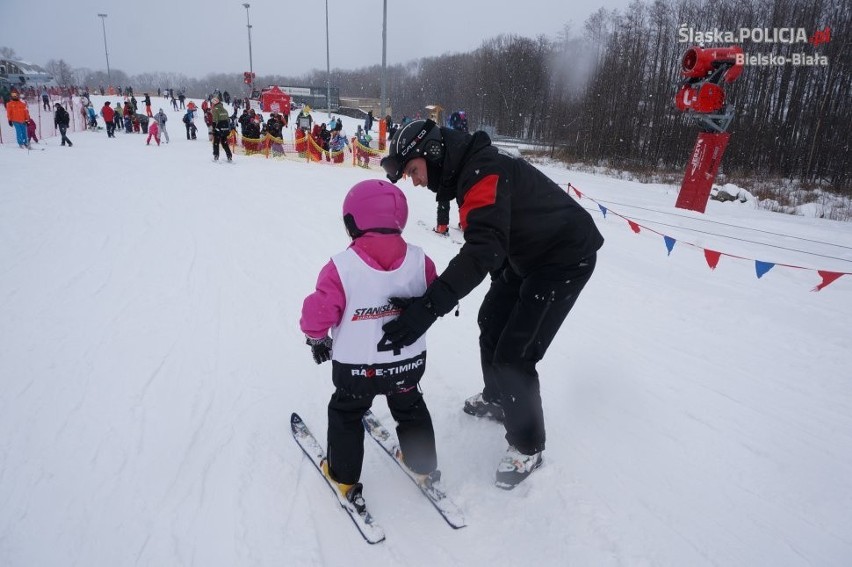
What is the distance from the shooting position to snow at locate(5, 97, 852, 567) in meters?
2.18

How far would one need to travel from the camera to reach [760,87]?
24969mm

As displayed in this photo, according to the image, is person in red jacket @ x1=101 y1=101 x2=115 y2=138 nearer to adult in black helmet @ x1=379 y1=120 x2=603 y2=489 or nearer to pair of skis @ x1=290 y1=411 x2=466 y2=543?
pair of skis @ x1=290 y1=411 x2=466 y2=543

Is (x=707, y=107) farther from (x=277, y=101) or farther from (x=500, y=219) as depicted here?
(x=277, y=101)

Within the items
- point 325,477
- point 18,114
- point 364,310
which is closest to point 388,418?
point 325,477

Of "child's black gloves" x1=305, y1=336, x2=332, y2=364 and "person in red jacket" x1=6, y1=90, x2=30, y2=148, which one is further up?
"person in red jacket" x1=6, y1=90, x2=30, y2=148

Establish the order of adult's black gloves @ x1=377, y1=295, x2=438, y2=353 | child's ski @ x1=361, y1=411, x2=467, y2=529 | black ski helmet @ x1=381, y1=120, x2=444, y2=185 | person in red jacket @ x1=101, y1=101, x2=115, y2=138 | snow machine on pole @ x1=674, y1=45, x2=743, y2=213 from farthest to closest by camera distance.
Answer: person in red jacket @ x1=101, y1=101, x2=115, y2=138, snow machine on pole @ x1=674, y1=45, x2=743, y2=213, child's ski @ x1=361, y1=411, x2=467, y2=529, black ski helmet @ x1=381, y1=120, x2=444, y2=185, adult's black gloves @ x1=377, y1=295, x2=438, y2=353

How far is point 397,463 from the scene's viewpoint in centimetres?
265

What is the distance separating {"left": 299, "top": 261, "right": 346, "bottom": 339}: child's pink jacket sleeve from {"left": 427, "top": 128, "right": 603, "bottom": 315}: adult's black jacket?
0.41 meters

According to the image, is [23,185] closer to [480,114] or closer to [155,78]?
[480,114]

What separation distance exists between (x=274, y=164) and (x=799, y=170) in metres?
24.1

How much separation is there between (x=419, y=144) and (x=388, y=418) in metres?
1.85

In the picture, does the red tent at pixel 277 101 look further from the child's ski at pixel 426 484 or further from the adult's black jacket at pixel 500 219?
the adult's black jacket at pixel 500 219

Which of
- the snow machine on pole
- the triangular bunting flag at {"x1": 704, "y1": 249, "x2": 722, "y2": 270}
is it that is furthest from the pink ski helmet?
the snow machine on pole

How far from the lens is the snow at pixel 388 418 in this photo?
218 centimetres
